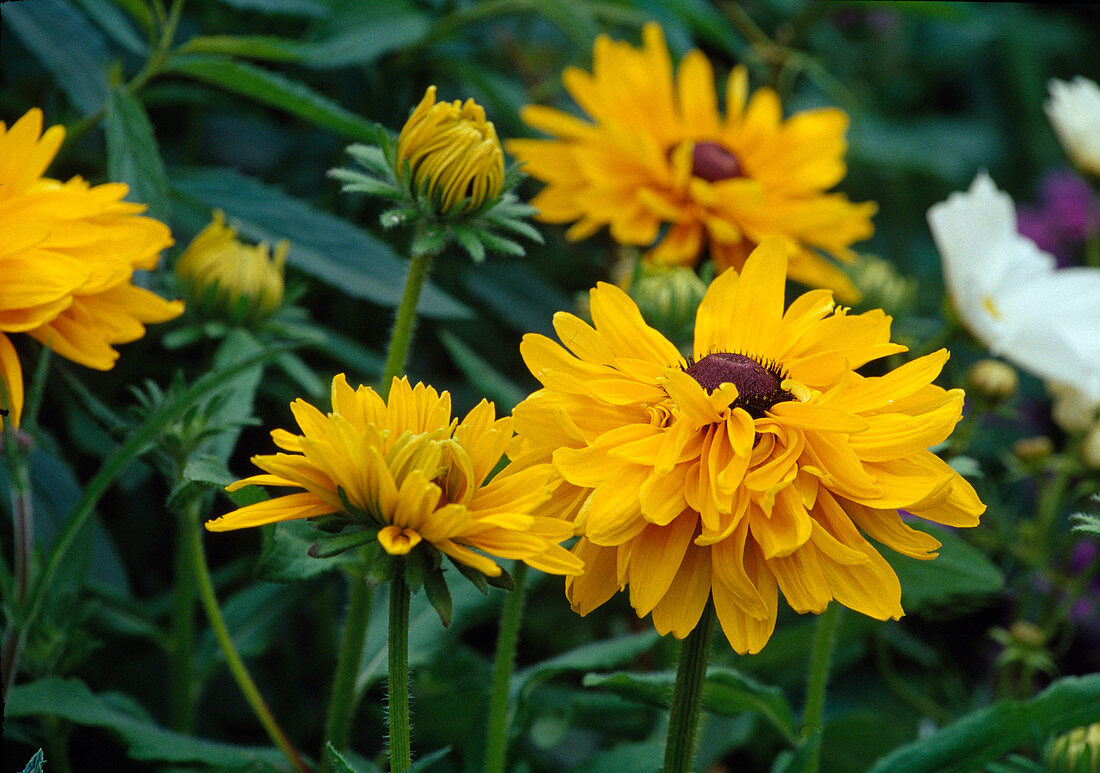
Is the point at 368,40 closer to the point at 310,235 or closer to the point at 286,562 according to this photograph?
the point at 310,235

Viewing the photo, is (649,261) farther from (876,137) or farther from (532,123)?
(876,137)

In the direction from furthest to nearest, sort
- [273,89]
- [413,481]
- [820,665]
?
[273,89]
[820,665]
[413,481]

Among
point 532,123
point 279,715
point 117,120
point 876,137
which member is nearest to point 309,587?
point 279,715

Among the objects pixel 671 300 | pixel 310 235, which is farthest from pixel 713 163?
pixel 310 235

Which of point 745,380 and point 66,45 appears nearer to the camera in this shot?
point 745,380

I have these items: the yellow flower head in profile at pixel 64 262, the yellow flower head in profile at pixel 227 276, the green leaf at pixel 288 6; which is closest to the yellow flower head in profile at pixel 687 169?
the green leaf at pixel 288 6

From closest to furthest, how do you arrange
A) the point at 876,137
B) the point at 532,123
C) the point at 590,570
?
the point at 590,570
the point at 532,123
the point at 876,137

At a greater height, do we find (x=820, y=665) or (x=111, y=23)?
(x=111, y=23)
